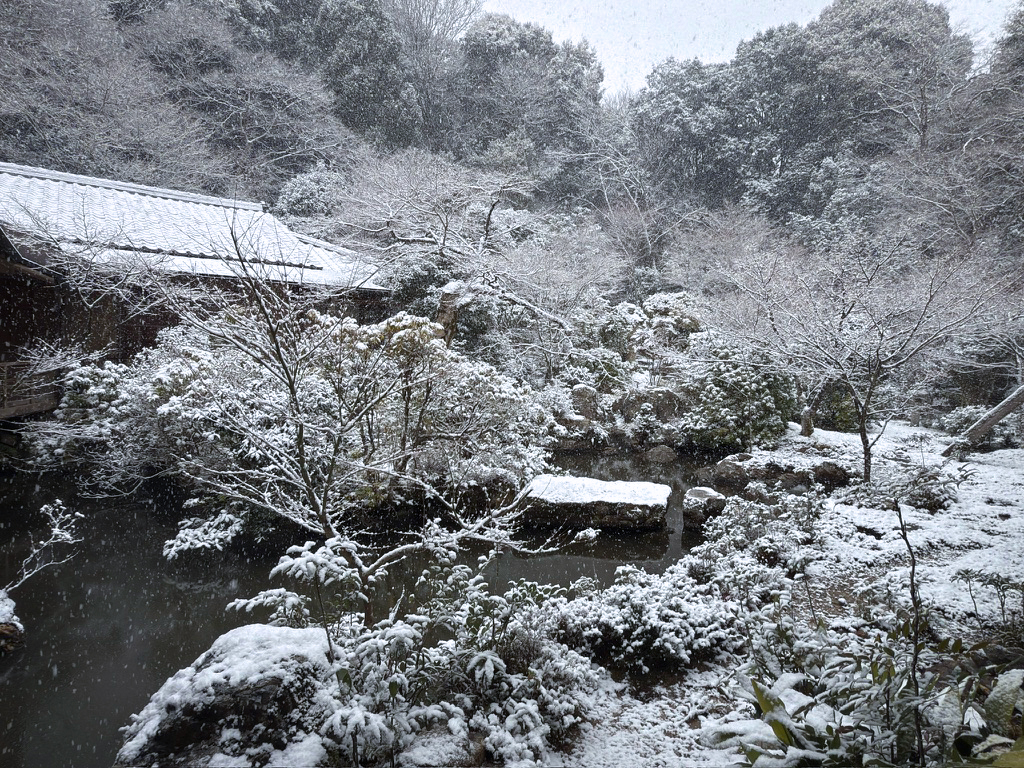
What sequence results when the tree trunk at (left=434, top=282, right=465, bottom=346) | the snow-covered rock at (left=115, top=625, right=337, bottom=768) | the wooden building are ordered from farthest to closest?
the tree trunk at (left=434, top=282, right=465, bottom=346)
the wooden building
the snow-covered rock at (left=115, top=625, right=337, bottom=768)

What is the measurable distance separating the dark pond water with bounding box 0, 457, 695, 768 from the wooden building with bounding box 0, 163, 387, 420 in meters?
2.27

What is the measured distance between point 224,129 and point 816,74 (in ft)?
62.3

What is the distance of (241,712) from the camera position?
2408mm

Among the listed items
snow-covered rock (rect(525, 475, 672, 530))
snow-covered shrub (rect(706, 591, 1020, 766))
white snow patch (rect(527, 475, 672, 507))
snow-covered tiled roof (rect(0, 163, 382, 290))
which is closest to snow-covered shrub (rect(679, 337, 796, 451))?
white snow patch (rect(527, 475, 672, 507))

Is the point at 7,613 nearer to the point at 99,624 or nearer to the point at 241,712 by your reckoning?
the point at 99,624

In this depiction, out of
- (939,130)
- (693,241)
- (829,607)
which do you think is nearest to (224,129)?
(693,241)

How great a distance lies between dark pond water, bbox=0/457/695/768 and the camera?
3420 millimetres

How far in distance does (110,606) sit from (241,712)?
143 inches

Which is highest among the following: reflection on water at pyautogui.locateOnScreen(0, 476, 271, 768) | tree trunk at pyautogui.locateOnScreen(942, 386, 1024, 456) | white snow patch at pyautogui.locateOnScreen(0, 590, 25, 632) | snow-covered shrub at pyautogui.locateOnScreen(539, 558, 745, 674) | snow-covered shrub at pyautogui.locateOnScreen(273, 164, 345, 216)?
snow-covered shrub at pyautogui.locateOnScreen(273, 164, 345, 216)

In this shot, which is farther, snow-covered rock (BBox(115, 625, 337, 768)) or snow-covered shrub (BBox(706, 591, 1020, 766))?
snow-covered rock (BBox(115, 625, 337, 768))

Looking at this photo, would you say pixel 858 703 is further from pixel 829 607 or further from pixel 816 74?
pixel 816 74

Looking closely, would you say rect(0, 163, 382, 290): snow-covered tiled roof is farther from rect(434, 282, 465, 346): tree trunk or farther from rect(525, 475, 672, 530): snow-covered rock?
rect(525, 475, 672, 530): snow-covered rock

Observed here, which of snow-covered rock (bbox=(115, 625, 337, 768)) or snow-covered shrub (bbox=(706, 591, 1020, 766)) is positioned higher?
snow-covered shrub (bbox=(706, 591, 1020, 766))

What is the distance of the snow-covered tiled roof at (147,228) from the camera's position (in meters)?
7.56
